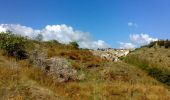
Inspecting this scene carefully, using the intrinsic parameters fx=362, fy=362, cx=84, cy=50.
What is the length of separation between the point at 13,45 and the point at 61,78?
2.69 meters

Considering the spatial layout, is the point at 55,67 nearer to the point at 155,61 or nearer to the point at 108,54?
the point at 155,61

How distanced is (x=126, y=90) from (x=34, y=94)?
6538 mm

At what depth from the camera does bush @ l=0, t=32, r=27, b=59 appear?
16516 millimetres

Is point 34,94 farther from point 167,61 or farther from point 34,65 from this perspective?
point 167,61

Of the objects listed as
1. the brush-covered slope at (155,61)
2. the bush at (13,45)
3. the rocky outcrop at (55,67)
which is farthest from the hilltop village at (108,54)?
the bush at (13,45)

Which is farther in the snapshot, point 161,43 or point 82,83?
point 161,43

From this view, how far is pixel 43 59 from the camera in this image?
1712 centimetres

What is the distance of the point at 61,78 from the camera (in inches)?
649

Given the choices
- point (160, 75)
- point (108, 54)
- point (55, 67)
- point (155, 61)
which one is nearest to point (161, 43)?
point (108, 54)

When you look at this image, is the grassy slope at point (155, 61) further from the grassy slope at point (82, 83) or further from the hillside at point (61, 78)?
the hillside at point (61, 78)

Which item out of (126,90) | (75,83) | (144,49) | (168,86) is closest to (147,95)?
(126,90)

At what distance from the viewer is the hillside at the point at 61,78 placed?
1082 cm

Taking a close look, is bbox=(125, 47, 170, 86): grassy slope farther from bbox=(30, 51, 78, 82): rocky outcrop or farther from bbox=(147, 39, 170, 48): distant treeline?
bbox=(30, 51, 78, 82): rocky outcrop

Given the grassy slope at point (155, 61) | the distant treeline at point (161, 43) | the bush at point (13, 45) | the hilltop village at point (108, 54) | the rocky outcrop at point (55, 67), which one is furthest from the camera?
the distant treeline at point (161, 43)
